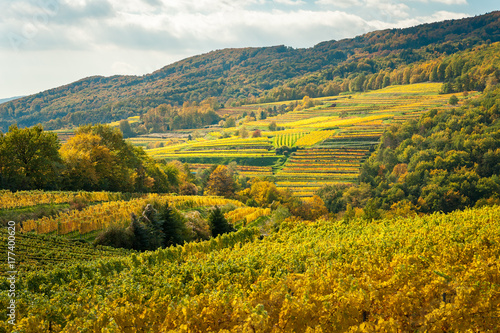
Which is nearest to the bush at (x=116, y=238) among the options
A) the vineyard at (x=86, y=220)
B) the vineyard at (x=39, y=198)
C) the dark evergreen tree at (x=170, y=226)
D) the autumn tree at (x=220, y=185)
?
the vineyard at (x=86, y=220)

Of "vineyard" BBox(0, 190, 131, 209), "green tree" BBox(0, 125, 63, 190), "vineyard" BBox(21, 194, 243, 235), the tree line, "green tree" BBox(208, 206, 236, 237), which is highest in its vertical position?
"green tree" BBox(0, 125, 63, 190)

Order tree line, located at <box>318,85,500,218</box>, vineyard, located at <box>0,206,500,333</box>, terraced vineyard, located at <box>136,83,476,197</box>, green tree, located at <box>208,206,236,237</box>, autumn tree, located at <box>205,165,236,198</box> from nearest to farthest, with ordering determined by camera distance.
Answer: vineyard, located at <box>0,206,500,333</box>
green tree, located at <box>208,206,236,237</box>
autumn tree, located at <box>205,165,236,198</box>
tree line, located at <box>318,85,500,218</box>
terraced vineyard, located at <box>136,83,476,197</box>

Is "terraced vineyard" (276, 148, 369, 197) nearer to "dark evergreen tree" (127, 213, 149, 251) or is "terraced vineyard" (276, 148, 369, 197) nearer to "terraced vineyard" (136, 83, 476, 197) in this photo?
"terraced vineyard" (136, 83, 476, 197)

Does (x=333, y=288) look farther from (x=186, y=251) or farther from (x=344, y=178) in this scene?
(x=344, y=178)

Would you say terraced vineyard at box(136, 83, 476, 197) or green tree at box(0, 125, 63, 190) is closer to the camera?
green tree at box(0, 125, 63, 190)

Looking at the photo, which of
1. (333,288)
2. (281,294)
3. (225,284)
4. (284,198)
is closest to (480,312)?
(333,288)

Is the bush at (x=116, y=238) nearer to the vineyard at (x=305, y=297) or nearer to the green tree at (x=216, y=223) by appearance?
the green tree at (x=216, y=223)

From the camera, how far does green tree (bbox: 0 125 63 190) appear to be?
124ft

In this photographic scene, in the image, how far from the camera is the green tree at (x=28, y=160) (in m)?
37.7

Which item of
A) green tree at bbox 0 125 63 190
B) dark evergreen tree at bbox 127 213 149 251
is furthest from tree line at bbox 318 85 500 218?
green tree at bbox 0 125 63 190

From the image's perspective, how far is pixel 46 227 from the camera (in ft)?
82.0

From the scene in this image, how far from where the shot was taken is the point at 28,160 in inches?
1547

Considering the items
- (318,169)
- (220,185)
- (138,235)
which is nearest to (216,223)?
(138,235)

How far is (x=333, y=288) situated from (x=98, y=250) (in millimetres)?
16430
